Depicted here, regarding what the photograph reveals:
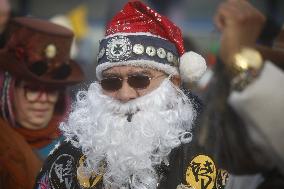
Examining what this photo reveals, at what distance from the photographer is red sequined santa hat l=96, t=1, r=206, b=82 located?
10.8 feet

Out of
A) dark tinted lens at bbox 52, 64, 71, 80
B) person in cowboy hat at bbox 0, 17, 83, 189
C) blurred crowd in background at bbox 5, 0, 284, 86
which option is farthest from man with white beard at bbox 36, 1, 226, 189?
blurred crowd in background at bbox 5, 0, 284, 86

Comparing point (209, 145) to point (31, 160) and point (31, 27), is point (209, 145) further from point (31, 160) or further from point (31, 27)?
point (31, 27)

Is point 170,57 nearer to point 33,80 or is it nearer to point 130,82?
point 130,82

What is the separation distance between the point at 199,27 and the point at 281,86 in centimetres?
1012

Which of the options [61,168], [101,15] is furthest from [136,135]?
[101,15]

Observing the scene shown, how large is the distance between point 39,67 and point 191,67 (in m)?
1.63

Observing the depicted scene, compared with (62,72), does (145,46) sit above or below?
above

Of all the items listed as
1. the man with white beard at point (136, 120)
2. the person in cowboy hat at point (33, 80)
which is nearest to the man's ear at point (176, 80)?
the man with white beard at point (136, 120)

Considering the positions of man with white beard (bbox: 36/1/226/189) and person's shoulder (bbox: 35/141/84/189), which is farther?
person's shoulder (bbox: 35/141/84/189)

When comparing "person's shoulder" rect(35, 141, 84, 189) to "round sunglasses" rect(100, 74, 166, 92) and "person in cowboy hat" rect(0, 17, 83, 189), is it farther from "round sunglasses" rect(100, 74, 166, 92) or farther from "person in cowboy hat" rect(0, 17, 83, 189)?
"person in cowboy hat" rect(0, 17, 83, 189)

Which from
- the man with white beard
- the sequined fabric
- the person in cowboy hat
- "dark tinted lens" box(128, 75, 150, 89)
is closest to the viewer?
the man with white beard

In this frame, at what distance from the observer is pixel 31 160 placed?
157 inches

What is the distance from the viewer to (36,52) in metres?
4.45

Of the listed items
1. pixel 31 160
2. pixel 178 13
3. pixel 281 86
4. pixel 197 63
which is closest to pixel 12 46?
pixel 31 160
